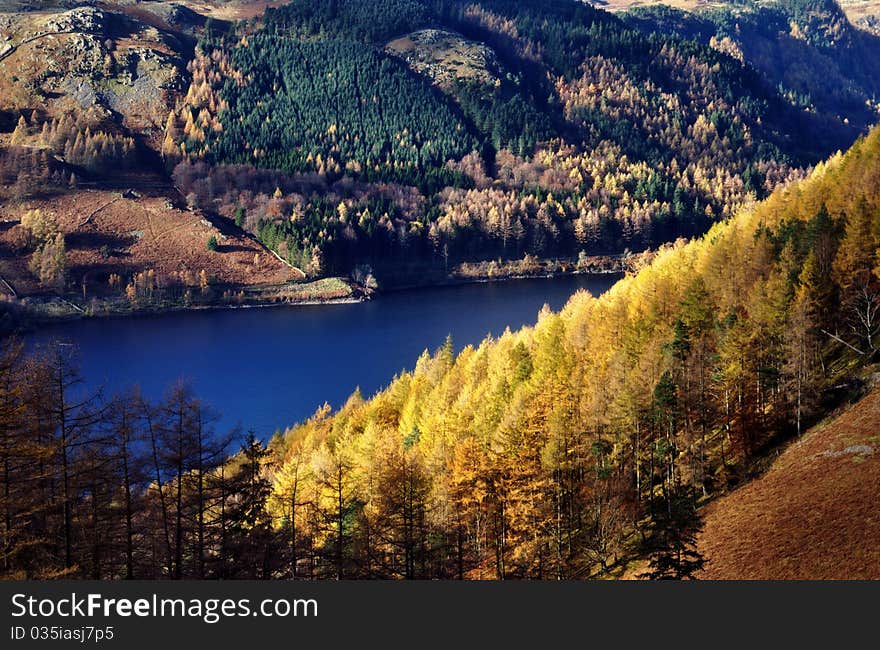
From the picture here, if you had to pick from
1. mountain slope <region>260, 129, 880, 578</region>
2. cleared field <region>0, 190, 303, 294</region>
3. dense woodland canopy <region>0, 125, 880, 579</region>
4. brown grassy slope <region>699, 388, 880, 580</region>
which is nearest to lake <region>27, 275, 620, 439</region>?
cleared field <region>0, 190, 303, 294</region>

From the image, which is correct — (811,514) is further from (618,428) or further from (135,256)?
(135,256)

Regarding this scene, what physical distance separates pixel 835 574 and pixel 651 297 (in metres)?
41.0

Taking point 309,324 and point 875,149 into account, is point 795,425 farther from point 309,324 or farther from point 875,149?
point 309,324

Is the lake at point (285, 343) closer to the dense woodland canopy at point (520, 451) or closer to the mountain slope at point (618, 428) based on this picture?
the dense woodland canopy at point (520, 451)

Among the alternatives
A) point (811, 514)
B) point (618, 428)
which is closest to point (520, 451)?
point (618, 428)

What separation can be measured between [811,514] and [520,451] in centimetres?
1358

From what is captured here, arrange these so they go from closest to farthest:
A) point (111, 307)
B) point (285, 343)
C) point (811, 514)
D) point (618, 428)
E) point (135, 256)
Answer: point (811, 514), point (618, 428), point (285, 343), point (111, 307), point (135, 256)

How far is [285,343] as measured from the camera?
13950cm

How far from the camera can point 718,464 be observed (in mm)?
45906

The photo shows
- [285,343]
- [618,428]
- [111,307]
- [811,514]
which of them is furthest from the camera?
[111,307]

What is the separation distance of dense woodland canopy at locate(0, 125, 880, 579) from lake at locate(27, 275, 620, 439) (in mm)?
40529

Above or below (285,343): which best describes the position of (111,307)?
above

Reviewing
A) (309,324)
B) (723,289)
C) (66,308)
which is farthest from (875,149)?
(66,308)

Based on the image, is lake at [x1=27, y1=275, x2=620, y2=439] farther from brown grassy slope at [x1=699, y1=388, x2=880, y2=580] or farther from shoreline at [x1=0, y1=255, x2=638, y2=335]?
brown grassy slope at [x1=699, y1=388, x2=880, y2=580]
